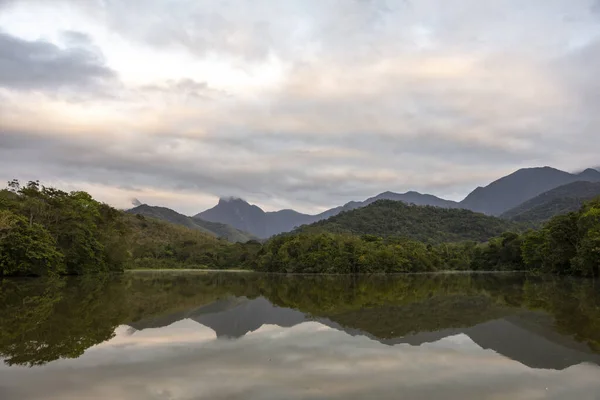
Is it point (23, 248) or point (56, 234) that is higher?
point (56, 234)

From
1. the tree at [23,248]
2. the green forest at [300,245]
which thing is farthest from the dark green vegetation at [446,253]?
the tree at [23,248]

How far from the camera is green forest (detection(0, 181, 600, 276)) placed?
4081 centimetres

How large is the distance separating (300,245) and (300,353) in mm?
61558

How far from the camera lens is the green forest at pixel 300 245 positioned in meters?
40.8

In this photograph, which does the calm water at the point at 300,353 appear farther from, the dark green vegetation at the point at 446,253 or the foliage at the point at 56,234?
the dark green vegetation at the point at 446,253

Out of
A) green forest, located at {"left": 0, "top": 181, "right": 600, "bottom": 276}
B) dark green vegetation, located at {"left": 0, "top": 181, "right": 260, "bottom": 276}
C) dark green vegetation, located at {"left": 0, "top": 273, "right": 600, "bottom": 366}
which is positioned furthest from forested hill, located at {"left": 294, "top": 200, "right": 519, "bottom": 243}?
dark green vegetation, located at {"left": 0, "top": 273, "right": 600, "bottom": 366}

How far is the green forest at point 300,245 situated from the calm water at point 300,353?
2723 cm

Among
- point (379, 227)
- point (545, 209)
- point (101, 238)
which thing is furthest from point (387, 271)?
point (545, 209)

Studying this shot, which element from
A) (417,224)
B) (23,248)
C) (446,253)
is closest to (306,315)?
(23,248)

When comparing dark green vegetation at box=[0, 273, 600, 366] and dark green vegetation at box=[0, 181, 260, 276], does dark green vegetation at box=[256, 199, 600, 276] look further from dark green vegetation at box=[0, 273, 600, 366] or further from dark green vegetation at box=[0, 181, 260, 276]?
dark green vegetation at box=[0, 273, 600, 366]

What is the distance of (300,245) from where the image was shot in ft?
235

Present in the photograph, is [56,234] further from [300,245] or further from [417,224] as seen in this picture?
[417,224]

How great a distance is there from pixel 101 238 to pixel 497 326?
160 feet

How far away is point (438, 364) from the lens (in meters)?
9.10
